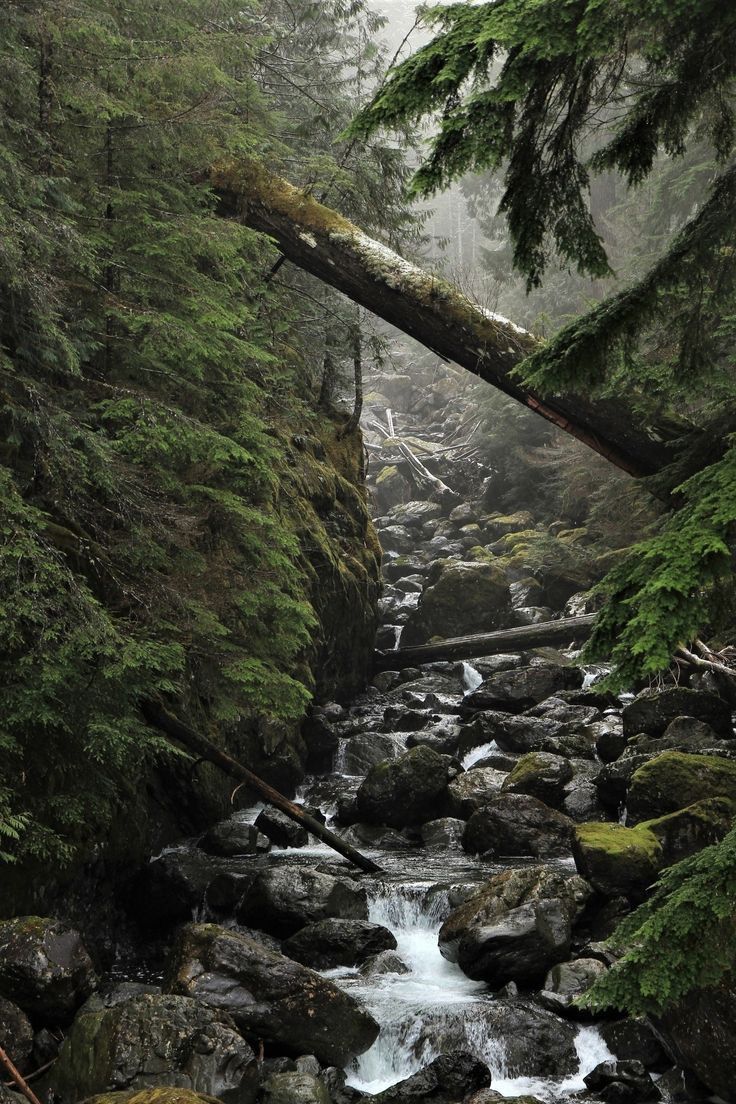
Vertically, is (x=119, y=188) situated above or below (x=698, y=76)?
below

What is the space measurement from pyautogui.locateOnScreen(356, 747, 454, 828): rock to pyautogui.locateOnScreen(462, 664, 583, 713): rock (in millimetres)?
4262

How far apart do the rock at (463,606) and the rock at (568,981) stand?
14315 mm

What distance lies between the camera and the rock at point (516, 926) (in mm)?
7105

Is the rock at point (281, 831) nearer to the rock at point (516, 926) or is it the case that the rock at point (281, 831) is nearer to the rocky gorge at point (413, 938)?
the rocky gorge at point (413, 938)

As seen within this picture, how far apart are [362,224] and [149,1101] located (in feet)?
40.5

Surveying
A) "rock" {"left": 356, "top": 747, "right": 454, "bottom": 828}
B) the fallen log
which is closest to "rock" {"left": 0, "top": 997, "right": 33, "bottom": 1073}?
"rock" {"left": 356, "top": 747, "right": 454, "bottom": 828}

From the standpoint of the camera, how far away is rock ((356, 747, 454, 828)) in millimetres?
11375

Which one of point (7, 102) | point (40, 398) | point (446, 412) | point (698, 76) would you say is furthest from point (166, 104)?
point (446, 412)

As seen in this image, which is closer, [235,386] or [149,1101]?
[149,1101]

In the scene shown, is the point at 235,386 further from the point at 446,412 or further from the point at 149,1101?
the point at 446,412

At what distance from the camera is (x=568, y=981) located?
6.78 m

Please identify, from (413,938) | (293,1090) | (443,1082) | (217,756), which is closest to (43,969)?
(293,1090)

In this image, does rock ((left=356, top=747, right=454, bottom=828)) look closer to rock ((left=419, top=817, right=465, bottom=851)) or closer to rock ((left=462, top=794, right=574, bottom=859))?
rock ((left=419, top=817, right=465, bottom=851))

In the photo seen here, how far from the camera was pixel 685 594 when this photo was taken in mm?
2814
